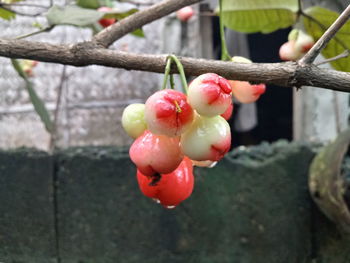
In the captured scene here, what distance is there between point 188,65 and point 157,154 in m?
0.07

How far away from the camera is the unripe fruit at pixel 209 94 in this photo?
0.94 feet

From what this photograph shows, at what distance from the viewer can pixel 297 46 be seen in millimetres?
583

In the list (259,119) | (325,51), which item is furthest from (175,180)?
(259,119)

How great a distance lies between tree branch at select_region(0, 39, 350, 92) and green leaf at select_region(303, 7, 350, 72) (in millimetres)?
243

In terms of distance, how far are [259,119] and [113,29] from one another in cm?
252

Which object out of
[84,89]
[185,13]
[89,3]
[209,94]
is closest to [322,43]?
[209,94]

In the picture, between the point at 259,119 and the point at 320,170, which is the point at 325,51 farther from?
the point at 259,119

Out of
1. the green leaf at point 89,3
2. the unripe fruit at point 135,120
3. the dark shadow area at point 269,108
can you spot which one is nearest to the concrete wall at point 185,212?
the green leaf at point 89,3

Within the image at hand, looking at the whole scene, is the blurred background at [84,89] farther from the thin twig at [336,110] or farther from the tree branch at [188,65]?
the tree branch at [188,65]

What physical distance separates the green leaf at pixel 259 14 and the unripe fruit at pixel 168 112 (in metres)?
0.40

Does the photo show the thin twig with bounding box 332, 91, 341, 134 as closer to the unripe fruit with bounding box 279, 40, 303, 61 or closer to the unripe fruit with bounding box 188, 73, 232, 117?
the unripe fruit with bounding box 279, 40, 303, 61

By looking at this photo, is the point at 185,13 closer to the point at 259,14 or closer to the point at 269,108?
the point at 259,14

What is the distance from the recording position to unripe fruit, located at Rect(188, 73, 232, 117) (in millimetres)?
285

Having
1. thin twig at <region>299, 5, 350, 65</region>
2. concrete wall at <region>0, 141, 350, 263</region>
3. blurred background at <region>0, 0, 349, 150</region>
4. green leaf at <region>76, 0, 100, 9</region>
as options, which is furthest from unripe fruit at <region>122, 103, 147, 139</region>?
blurred background at <region>0, 0, 349, 150</region>
